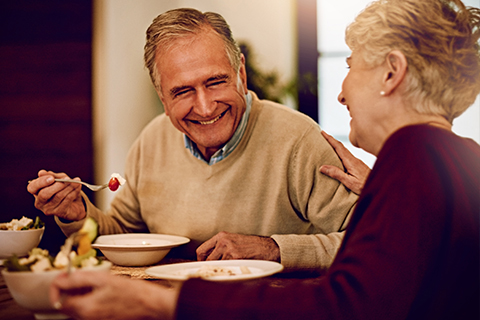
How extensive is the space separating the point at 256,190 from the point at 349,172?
34 centimetres

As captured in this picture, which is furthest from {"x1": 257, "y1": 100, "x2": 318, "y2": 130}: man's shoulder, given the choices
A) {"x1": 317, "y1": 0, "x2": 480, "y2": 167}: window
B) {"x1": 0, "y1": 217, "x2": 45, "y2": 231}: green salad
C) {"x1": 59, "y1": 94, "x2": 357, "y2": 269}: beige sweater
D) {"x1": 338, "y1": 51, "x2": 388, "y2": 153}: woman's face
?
{"x1": 317, "y1": 0, "x2": 480, "y2": 167}: window

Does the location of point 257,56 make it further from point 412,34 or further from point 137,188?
point 412,34

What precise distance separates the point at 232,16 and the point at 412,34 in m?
3.18

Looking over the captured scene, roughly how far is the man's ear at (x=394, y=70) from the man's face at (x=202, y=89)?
0.72 meters

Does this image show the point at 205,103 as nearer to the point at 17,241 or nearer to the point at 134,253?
the point at 134,253

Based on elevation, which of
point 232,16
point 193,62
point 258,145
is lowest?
point 258,145

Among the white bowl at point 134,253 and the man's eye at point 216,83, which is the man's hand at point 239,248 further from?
the man's eye at point 216,83

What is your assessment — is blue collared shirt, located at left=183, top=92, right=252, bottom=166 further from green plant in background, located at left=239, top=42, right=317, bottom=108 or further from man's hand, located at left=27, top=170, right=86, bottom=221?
green plant in background, located at left=239, top=42, right=317, bottom=108

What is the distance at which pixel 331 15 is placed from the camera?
3.70 meters

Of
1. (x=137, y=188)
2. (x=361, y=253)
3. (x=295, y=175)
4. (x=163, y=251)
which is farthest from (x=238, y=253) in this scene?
(x=137, y=188)

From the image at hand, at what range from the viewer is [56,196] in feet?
4.78

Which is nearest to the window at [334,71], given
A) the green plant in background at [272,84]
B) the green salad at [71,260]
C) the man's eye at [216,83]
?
the green plant in background at [272,84]

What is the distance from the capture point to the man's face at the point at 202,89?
1435mm

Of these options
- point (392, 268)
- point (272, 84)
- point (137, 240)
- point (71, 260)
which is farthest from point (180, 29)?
point (272, 84)
